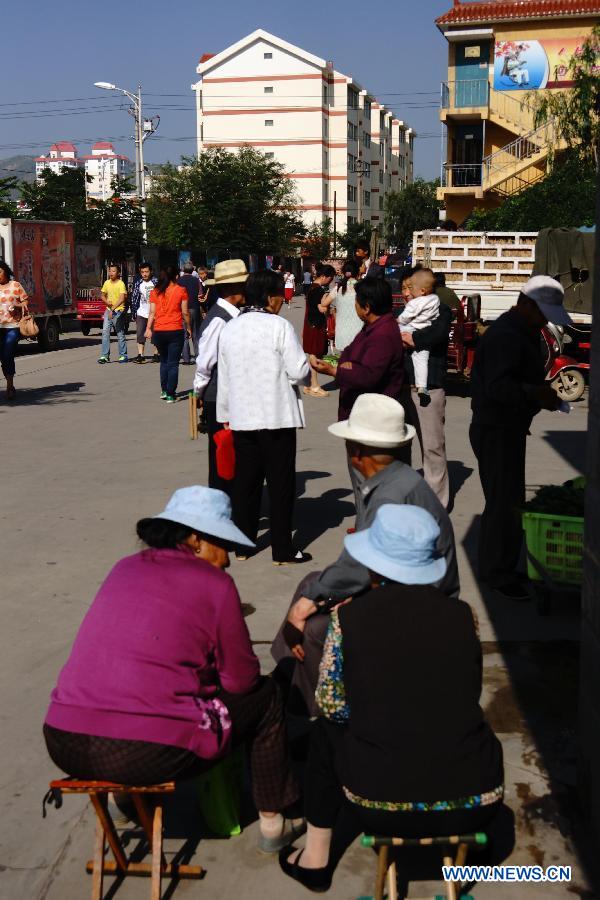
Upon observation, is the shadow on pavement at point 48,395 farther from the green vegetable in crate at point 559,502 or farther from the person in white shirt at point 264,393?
the green vegetable in crate at point 559,502

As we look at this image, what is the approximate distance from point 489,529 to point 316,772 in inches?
126

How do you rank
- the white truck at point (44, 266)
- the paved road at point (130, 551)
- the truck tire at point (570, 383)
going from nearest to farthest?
1. the paved road at point (130, 551)
2. the truck tire at point (570, 383)
3. the white truck at point (44, 266)

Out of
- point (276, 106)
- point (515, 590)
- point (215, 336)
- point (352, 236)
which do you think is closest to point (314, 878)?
point (515, 590)

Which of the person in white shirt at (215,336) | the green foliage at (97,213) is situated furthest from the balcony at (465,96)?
the person in white shirt at (215,336)

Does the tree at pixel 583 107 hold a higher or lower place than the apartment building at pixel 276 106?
lower

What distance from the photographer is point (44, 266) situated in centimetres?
2403

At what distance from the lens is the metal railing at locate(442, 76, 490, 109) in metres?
46.1

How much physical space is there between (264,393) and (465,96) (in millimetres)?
42870

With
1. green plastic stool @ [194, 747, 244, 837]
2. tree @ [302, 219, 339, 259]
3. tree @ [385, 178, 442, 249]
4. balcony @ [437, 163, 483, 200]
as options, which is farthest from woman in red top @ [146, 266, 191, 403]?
tree @ [385, 178, 442, 249]

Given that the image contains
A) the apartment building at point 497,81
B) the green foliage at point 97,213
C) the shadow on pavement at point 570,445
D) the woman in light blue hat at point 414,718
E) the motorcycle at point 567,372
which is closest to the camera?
the woman in light blue hat at point 414,718

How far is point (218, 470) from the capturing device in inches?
276

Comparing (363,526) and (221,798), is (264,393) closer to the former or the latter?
(363,526)

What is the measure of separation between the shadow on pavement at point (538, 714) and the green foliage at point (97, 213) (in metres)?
37.1

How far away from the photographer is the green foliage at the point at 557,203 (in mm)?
30453
